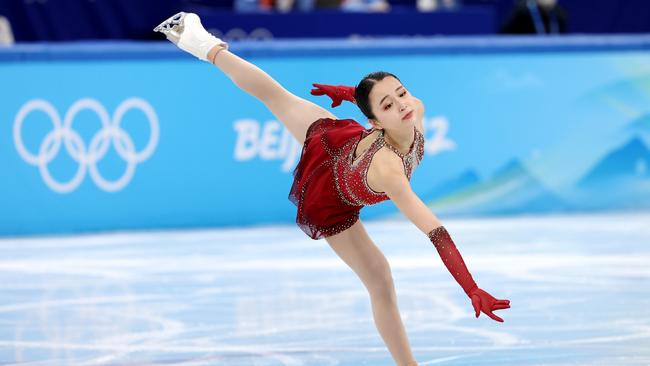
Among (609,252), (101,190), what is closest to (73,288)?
(101,190)

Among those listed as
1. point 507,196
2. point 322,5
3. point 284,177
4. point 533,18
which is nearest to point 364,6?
point 322,5

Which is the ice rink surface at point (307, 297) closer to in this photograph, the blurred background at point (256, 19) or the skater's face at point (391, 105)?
the skater's face at point (391, 105)

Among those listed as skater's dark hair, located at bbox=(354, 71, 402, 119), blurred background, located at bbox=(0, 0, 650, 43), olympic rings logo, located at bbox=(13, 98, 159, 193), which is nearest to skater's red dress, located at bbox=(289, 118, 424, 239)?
skater's dark hair, located at bbox=(354, 71, 402, 119)

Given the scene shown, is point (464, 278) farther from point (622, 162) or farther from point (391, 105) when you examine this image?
point (622, 162)

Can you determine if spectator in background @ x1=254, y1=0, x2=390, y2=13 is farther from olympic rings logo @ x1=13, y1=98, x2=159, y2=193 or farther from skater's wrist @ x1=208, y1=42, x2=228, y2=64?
skater's wrist @ x1=208, y1=42, x2=228, y2=64

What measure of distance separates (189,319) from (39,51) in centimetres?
336

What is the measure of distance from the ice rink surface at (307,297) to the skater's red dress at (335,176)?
65 cm

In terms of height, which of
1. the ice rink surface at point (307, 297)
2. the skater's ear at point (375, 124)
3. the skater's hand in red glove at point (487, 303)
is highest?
the skater's ear at point (375, 124)

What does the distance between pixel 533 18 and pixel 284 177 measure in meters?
4.94

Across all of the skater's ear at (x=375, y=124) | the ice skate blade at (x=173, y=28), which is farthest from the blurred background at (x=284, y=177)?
the skater's ear at (x=375, y=124)

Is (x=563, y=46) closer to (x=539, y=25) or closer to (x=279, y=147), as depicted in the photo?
(x=279, y=147)

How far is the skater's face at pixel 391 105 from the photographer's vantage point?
404 cm

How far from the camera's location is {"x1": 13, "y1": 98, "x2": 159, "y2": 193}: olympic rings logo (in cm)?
812

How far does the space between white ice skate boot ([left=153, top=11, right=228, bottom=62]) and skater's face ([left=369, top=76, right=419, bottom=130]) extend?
1.00 meters
